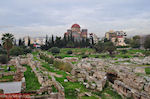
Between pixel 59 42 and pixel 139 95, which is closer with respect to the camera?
pixel 139 95

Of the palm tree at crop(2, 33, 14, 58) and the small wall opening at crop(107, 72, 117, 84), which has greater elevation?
the palm tree at crop(2, 33, 14, 58)

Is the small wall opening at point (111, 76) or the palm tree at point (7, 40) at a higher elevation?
the palm tree at point (7, 40)

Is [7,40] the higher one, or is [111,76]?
[7,40]

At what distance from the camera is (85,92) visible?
566 inches

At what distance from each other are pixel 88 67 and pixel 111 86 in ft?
33.9

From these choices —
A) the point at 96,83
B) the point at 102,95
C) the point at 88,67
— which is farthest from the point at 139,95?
the point at 88,67

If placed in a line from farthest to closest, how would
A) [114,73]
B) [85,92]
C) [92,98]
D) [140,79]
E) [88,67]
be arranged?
[88,67] < [114,73] < [140,79] < [85,92] < [92,98]

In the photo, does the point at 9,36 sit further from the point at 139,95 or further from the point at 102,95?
the point at 139,95

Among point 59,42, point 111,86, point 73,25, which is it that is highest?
point 73,25

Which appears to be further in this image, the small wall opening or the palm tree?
the palm tree

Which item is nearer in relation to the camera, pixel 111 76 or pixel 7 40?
pixel 111 76

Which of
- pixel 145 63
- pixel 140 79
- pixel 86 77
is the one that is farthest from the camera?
pixel 145 63

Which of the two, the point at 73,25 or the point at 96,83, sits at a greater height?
the point at 73,25

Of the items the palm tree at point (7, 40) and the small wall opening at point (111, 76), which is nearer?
the small wall opening at point (111, 76)
